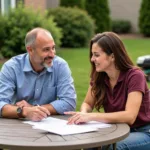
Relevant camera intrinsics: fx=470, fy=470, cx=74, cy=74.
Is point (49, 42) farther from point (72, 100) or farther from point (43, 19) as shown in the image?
point (43, 19)

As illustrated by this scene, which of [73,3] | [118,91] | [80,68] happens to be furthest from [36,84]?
[73,3]

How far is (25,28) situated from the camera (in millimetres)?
15188

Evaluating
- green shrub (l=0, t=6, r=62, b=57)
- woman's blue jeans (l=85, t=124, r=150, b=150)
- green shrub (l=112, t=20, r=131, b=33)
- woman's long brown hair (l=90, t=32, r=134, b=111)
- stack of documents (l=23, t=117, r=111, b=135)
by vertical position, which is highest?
woman's long brown hair (l=90, t=32, r=134, b=111)

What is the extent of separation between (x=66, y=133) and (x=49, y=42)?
3.62ft

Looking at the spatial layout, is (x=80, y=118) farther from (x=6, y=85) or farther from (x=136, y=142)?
(x=6, y=85)

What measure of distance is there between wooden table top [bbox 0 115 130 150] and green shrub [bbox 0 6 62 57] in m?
11.8

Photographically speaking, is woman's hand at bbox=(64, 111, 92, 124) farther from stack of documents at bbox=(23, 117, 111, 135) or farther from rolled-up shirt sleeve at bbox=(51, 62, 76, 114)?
rolled-up shirt sleeve at bbox=(51, 62, 76, 114)

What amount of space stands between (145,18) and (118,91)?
22927 mm

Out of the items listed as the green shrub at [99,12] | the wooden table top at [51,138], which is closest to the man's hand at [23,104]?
the wooden table top at [51,138]

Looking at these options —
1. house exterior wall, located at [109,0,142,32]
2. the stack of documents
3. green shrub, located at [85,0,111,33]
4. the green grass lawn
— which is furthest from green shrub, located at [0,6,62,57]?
house exterior wall, located at [109,0,142,32]

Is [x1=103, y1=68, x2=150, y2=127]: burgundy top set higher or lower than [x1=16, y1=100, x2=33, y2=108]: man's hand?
higher

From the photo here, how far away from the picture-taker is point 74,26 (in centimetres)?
1941

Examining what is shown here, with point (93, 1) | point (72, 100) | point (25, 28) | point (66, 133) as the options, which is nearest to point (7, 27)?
point (25, 28)

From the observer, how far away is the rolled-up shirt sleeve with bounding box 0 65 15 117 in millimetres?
4137
